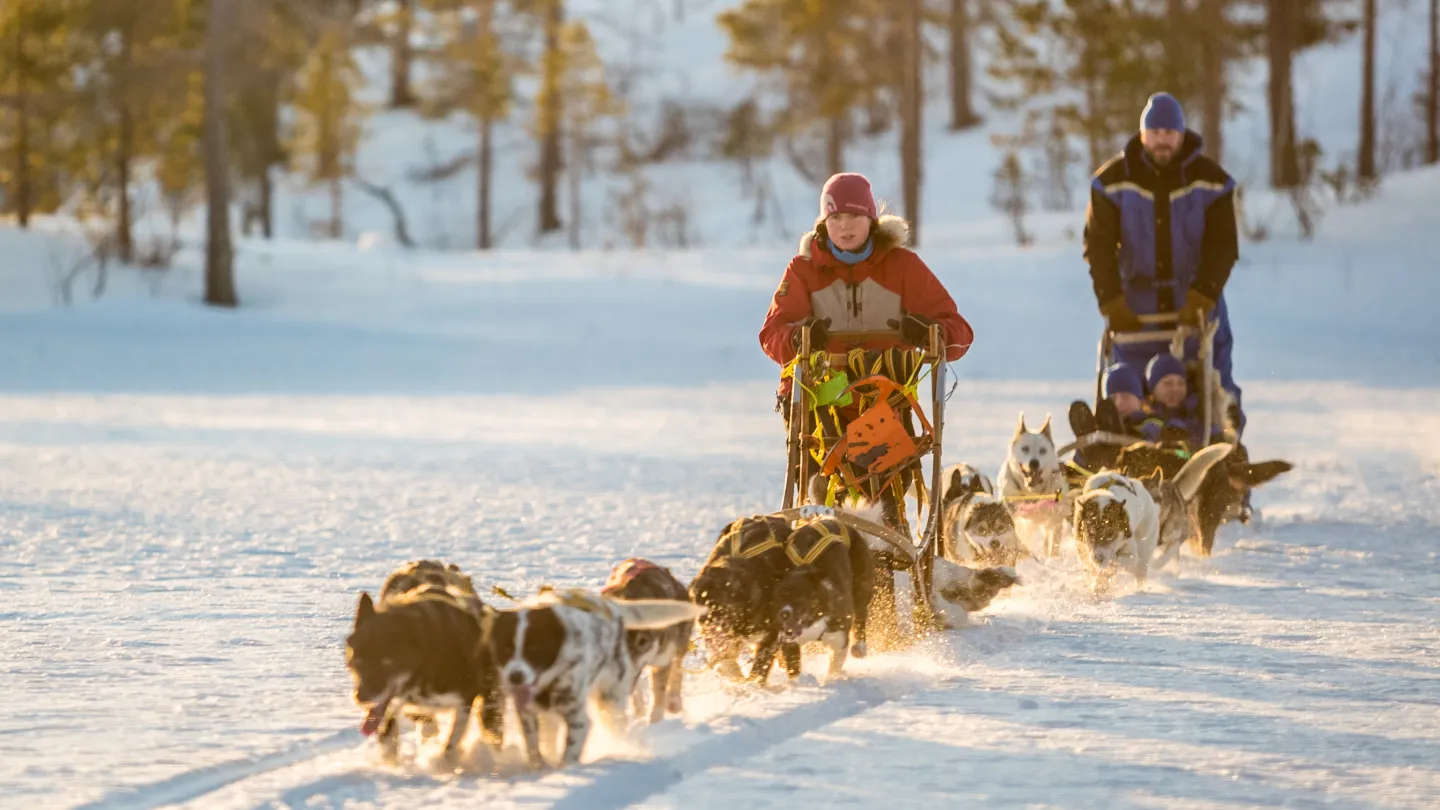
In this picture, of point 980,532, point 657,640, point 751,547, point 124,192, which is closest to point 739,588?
point 751,547

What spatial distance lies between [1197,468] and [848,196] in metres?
2.60

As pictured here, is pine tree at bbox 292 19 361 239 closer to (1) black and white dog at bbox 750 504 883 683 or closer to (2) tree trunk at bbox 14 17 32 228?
(2) tree trunk at bbox 14 17 32 228

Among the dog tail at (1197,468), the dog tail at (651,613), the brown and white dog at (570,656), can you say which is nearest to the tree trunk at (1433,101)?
the dog tail at (1197,468)

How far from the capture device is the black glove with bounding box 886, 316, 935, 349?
20.0 feet

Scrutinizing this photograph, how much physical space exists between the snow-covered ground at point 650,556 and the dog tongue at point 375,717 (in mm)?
135

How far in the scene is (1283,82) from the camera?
28.8 m

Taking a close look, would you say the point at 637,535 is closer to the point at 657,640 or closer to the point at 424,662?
the point at 657,640

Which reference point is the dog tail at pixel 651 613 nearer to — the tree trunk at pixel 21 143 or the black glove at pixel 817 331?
the black glove at pixel 817 331

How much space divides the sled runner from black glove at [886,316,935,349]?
0.09 feet

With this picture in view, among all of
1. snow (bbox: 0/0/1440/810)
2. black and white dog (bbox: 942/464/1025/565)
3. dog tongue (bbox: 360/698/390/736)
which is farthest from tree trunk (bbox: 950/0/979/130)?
dog tongue (bbox: 360/698/390/736)

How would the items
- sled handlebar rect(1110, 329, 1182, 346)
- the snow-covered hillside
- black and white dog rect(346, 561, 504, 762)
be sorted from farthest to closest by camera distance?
the snow-covered hillside < sled handlebar rect(1110, 329, 1182, 346) < black and white dog rect(346, 561, 504, 762)

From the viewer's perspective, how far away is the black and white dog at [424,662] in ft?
13.3

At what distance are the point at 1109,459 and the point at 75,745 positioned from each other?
16.7 ft

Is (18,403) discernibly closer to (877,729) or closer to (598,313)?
(598,313)
